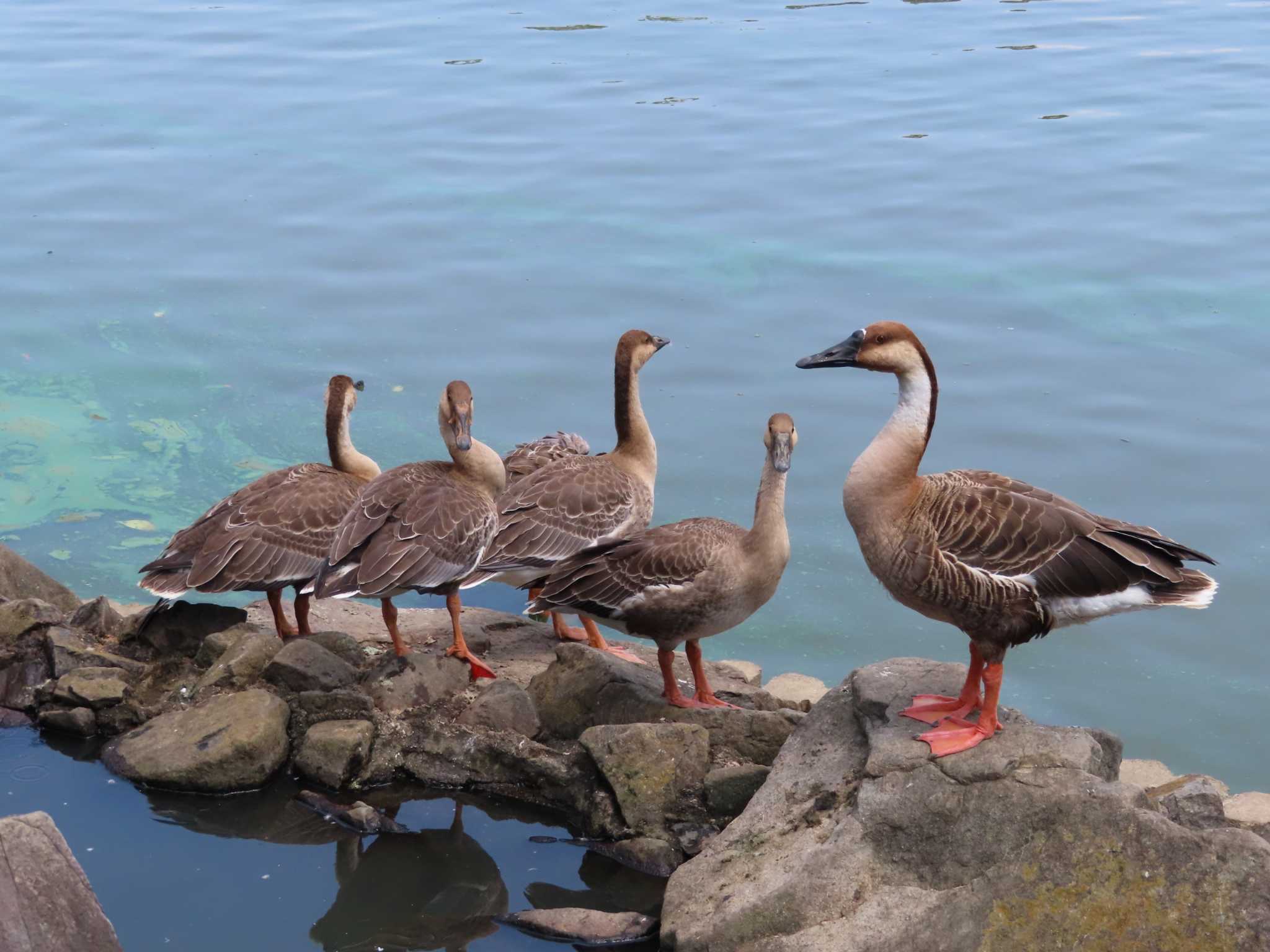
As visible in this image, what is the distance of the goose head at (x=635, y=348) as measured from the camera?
10266mm

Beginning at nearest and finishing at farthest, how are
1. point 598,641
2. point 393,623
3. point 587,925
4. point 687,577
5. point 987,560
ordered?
1. point 587,925
2. point 987,560
3. point 687,577
4. point 393,623
5. point 598,641

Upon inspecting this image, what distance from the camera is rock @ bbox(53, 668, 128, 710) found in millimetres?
7961

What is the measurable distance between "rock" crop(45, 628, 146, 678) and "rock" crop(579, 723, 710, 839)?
10.2 ft

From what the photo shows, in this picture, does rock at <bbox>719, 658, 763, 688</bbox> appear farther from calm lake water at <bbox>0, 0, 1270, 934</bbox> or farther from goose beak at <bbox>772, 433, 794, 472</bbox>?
goose beak at <bbox>772, 433, 794, 472</bbox>

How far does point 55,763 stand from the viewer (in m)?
7.70

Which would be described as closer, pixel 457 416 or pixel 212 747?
pixel 212 747

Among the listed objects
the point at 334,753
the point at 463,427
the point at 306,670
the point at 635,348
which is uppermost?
the point at 635,348

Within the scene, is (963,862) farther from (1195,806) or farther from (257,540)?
(257,540)

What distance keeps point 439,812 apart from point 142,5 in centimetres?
2732

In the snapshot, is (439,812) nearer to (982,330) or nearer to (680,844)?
(680,844)

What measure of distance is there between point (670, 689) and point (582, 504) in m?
2.08

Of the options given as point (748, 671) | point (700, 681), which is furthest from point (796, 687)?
point (700, 681)

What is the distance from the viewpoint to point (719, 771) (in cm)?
717

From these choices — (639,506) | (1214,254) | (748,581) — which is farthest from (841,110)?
(748,581)
